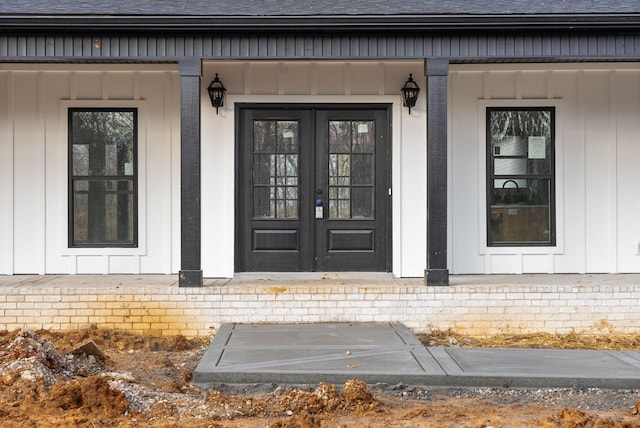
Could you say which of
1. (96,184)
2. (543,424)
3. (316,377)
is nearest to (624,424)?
(543,424)

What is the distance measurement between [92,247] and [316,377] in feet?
16.2

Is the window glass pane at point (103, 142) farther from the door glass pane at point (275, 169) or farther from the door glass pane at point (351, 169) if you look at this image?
the door glass pane at point (351, 169)

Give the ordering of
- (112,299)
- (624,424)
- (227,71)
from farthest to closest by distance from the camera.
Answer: (227,71) < (112,299) < (624,424)

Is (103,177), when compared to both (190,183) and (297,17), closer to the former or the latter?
(190,183)

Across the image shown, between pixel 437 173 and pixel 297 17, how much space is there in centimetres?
245

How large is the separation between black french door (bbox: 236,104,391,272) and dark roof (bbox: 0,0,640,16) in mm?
1473

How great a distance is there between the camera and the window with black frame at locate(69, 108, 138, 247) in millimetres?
9797

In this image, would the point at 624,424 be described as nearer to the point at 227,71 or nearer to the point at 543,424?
the point at 543,424

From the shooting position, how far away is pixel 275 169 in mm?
9805

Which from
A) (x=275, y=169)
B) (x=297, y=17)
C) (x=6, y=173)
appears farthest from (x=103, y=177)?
(x=297, y=17)

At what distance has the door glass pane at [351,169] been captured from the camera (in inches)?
386

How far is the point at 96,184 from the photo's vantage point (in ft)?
32.2

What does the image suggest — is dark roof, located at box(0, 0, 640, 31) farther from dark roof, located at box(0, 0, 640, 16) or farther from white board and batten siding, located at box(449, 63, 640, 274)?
white board and batten siding, located at box(449, 63, 640, 274)

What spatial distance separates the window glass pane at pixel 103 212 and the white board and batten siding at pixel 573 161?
446 cm
